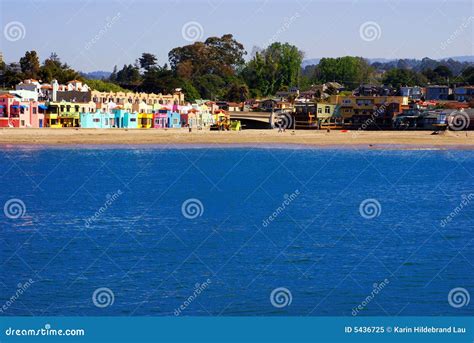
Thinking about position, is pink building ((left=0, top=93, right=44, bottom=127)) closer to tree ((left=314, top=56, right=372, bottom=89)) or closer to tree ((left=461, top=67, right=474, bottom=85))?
tree ((left=314, top=56, right=372, bottom=89))

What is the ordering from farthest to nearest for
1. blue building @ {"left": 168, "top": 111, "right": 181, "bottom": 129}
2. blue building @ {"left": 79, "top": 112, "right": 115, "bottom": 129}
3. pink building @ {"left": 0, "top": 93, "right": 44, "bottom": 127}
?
blue building @ {"left": 168, "top": 111, "right": 181, "bottom": 129}, blue building @ {"left": 79, "top": 112, "right": 115, "bottom": 129}, pink building @ {"left": 0, "top": 93, "right": 44, "bottom": 127}

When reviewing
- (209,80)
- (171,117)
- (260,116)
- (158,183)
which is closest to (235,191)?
(158,183)

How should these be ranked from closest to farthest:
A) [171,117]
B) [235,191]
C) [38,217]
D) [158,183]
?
[38,217] → [235,191] → [158,183] → [171,117]

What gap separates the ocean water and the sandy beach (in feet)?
61.4

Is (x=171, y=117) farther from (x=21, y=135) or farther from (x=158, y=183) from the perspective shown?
(x=158, y=183)

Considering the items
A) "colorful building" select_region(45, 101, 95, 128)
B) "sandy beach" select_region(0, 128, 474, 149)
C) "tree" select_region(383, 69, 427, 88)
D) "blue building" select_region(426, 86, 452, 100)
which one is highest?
"tree" select_region(383, 69, 427, 88)

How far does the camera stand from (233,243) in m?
23.0

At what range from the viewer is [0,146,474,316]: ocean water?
1708 centimetres

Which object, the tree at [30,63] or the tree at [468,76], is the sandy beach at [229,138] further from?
the tree at [468,76]

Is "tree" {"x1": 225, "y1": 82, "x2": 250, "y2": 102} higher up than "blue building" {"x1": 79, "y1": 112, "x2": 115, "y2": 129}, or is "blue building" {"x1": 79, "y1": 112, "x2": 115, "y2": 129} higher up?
"tree" {"x1": 225, "y1": 82, "x2": 250, "y2": 102}

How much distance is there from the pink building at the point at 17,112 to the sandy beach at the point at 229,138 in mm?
1648

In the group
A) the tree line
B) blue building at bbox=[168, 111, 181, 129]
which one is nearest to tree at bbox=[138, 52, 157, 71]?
the tree line

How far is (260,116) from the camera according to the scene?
86.0 m

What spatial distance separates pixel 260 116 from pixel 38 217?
5937cm
